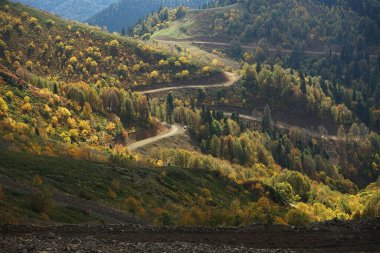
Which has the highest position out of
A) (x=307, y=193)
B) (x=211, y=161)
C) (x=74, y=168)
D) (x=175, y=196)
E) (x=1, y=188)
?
(x=1, y=188)

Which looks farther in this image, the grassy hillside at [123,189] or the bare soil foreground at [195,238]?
the grassy hillside at [123,189]

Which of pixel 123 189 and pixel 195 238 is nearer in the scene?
pixel 195 238

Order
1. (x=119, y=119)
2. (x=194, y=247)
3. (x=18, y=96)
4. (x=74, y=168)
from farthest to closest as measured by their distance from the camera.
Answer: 1. (x=119, y=119)
2. (x=18, y=96)
3. (x=74, y=168)
4. (x=194, y=247)

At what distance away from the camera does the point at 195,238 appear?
4316 cm

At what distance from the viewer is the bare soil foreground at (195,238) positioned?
3409 centimetres

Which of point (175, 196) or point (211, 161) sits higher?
point (175, 196)

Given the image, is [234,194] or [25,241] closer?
[25,241]

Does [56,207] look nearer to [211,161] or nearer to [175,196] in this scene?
[175,196]

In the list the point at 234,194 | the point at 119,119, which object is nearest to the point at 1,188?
the point at 234,194

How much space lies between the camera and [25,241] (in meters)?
33.2

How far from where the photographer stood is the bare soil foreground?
112ft

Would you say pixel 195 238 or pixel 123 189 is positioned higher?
pixel 195 238

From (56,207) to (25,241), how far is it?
862 inches

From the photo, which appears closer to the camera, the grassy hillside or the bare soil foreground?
the bare soil foreground
